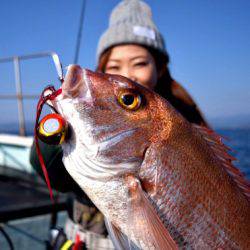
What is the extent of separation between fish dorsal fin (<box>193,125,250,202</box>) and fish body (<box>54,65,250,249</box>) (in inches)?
3.8

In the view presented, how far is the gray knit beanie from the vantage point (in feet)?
9.75

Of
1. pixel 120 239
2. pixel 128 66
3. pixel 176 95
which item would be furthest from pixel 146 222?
pixel 176 95

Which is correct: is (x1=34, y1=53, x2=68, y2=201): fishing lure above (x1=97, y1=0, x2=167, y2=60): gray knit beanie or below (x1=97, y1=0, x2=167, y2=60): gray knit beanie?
below

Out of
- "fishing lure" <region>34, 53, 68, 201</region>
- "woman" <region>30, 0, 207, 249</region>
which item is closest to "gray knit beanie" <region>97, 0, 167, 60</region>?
"woman" <region>30, 0, 207, 249</region>

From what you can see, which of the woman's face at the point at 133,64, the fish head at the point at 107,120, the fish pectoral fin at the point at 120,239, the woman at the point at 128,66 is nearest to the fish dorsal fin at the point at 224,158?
the fish head at the point at 107,120

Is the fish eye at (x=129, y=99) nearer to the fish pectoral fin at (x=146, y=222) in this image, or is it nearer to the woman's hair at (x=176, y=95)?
the fish pectoral fin at (x=146, y=222)

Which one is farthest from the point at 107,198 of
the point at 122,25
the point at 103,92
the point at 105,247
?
the point at 122,25

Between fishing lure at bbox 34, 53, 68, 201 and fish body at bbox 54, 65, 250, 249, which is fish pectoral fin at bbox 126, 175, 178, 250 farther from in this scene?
fishing lure at bbox 34, 53, 68, 201

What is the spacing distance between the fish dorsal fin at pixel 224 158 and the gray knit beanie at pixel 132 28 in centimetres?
151

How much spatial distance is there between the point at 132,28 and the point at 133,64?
1.39ft

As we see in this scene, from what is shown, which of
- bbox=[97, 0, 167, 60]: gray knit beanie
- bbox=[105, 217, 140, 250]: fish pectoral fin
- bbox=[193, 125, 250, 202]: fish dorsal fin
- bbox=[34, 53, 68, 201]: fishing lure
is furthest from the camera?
bbox=[97, 0, 167, 60]: gray knit beanie

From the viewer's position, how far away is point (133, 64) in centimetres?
281

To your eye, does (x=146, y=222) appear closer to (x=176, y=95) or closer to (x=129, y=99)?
(x=129, y=99)

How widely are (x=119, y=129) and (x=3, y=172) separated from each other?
20.1 feet
